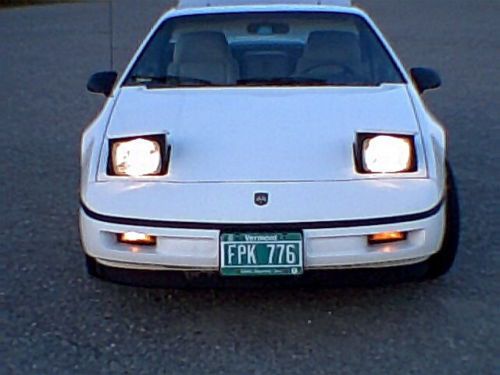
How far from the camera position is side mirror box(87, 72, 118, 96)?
6137mm

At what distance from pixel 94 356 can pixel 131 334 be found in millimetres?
278

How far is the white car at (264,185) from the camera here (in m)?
4.45

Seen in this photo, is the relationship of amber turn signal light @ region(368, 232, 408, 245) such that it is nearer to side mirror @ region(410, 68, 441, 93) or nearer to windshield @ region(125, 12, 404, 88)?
windshield @ region(125, 12, 404, 88)

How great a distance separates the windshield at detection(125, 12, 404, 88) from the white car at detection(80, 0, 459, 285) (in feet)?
0.86

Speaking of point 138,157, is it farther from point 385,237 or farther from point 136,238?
point 385,237

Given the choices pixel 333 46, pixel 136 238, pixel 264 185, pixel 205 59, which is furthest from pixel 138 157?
pixel 333 46

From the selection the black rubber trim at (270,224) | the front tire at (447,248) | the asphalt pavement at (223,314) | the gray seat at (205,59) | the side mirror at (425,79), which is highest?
the gray seat at (205,59)

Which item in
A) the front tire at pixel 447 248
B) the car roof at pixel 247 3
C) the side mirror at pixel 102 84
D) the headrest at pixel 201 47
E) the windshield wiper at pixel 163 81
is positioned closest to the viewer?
the front tire at pixel 447 248

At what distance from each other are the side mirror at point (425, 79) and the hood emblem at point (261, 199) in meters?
1.94

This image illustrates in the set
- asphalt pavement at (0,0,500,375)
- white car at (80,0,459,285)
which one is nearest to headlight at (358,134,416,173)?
white car at (80,0,459,285)

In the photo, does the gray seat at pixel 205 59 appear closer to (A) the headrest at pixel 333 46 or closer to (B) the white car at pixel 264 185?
(B) the white car at pixel 264 185

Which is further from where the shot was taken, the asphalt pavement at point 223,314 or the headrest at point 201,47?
the headrest at point 201,47

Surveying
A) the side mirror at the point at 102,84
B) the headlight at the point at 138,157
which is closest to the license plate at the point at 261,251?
the headlight at the point at 138,157

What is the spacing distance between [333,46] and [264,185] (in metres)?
1.63
